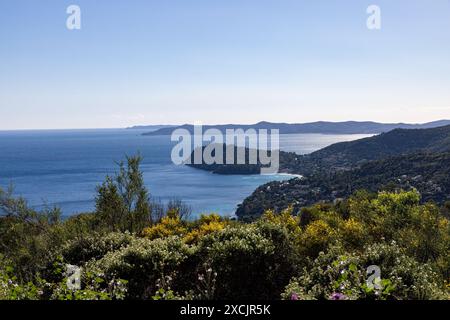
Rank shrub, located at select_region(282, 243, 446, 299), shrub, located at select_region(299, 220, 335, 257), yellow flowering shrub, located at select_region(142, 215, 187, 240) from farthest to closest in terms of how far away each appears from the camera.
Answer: yellow flowering shrub, located at select_region(142, 215, 187, 240) → shrub, located at select_region(299, 220, 335, 257) → shrub, located at select_region(282, 243, 446, 299)

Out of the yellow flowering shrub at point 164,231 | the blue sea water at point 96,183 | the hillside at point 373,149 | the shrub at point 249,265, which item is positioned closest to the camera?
the shrub at point 249,265

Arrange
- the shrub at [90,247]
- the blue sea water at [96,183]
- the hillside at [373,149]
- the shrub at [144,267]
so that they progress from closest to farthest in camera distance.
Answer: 1. the shrub at [144,267]
2. the shrub at [90,247]
3. the blue sea water at [96,183]
4. the hillside at [373,149]

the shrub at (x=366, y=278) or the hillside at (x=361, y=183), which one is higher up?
the shrub at (x=366, y=278)

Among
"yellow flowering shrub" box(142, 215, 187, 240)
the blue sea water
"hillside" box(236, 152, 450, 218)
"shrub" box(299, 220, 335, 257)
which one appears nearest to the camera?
"shrub" box(299, 220, 335, 257)

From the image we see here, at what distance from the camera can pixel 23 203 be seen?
1961 centimetres

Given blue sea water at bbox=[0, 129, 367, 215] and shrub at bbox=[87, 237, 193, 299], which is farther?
blue sea water at bbox=[0, 129, 367, 215]

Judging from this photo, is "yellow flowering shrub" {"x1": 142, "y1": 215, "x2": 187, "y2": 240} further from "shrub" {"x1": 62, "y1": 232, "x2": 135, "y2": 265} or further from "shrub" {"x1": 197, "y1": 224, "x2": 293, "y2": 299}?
"shrub" {"x1": 197, "y1": 224, "x2": 293, "y2": 299}

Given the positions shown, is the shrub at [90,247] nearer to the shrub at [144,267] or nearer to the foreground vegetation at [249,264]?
the foreground vegetation at [249,264]

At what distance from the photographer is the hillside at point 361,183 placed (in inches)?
2530

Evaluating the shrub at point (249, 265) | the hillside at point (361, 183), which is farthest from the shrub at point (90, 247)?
the hillside at point (361, 183)

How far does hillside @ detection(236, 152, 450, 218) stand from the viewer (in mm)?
64250

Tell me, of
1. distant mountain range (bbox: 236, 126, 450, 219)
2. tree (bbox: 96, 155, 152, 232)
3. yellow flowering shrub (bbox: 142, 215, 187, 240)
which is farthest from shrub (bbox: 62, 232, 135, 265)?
distant mountain range (bbox: 236, 126, 450, 219)

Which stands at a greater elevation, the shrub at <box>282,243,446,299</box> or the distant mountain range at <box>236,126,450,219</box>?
the shrub at <box>282,243,446,299</box>
